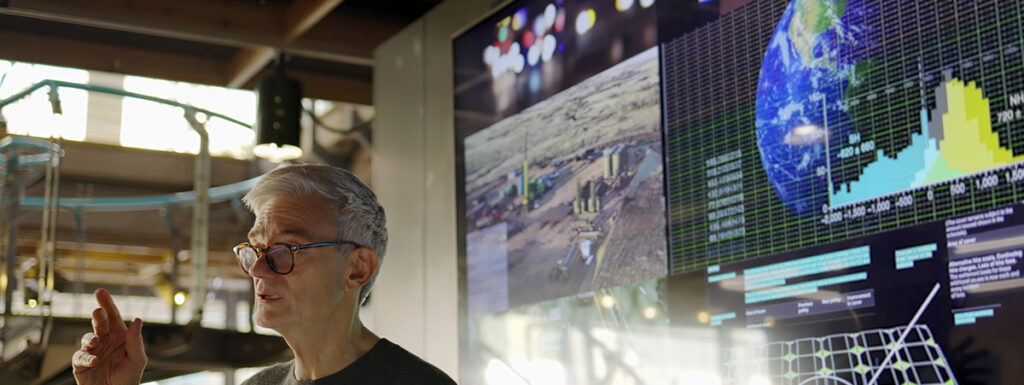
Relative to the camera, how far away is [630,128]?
132 inches

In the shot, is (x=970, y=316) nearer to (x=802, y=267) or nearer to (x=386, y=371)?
(x=802, y=267)

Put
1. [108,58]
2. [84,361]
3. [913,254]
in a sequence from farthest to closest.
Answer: [108,58] < [913,254] < [84,361]

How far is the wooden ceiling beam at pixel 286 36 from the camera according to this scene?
4.90 meters

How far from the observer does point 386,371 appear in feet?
6.19

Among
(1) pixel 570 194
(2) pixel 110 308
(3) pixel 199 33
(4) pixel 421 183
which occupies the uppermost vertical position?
(3) pixel 199 33

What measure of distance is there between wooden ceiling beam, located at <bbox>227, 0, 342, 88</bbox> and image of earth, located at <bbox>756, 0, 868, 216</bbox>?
7.97ft

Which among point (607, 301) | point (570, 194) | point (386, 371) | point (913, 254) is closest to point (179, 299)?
point (570, 194)

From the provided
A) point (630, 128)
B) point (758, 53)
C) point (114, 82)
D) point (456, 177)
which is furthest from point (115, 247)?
point (758, 53)

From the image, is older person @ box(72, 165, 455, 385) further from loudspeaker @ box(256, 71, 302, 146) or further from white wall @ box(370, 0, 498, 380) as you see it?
loudspeaker @ box(256, 71, 302, 146)

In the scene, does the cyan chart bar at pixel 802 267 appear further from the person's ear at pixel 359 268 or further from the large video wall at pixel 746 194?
the person's ear at pixel 359 268

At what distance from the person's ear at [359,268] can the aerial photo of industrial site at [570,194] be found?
1.32 m

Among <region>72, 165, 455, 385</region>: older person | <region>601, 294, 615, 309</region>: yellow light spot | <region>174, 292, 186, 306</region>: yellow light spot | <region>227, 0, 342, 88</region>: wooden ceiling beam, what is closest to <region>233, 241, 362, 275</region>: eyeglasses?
<region>72, 165, 455, 385</region>: older person

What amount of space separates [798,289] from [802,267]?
6 centimetres

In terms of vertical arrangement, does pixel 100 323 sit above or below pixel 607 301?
below
